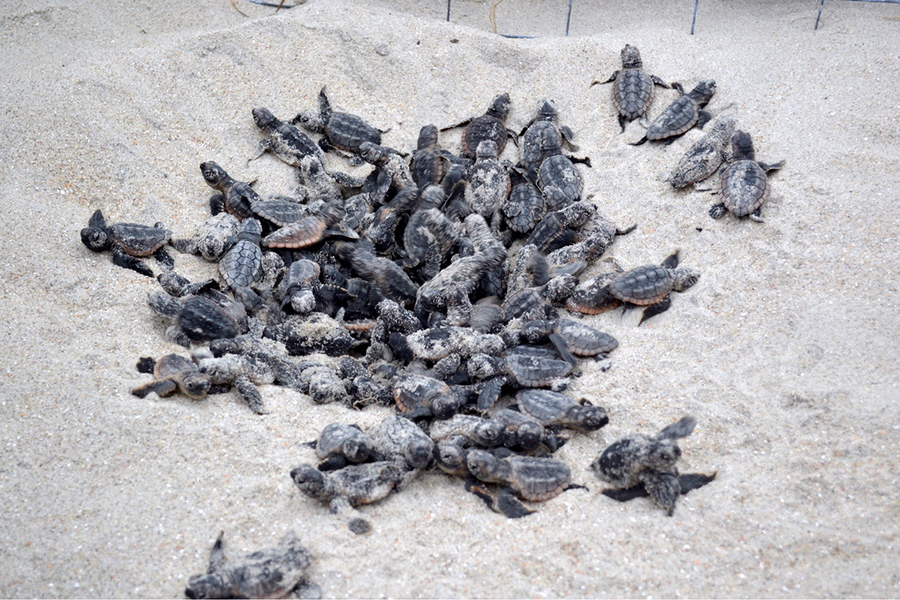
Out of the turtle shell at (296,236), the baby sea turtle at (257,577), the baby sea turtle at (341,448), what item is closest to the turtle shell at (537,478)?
the baby sea turtle at (341,448)

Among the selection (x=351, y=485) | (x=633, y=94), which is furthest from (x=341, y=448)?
(x=633, y=94)

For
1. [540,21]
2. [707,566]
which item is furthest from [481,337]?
[540,21]

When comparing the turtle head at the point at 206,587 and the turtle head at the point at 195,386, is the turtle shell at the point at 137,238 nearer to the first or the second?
the turtle head at the point at 195,386

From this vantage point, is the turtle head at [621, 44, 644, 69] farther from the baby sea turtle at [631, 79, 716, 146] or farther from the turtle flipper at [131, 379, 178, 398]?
the turtle flipper at [131, 379, 178, 398]

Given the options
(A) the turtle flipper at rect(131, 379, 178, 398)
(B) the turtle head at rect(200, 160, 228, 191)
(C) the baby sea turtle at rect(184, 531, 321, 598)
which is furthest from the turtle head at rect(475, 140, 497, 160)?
(C) the baby sea turtle at rect(184, 531, 321, 598)

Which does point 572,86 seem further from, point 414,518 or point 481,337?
point 414,518
